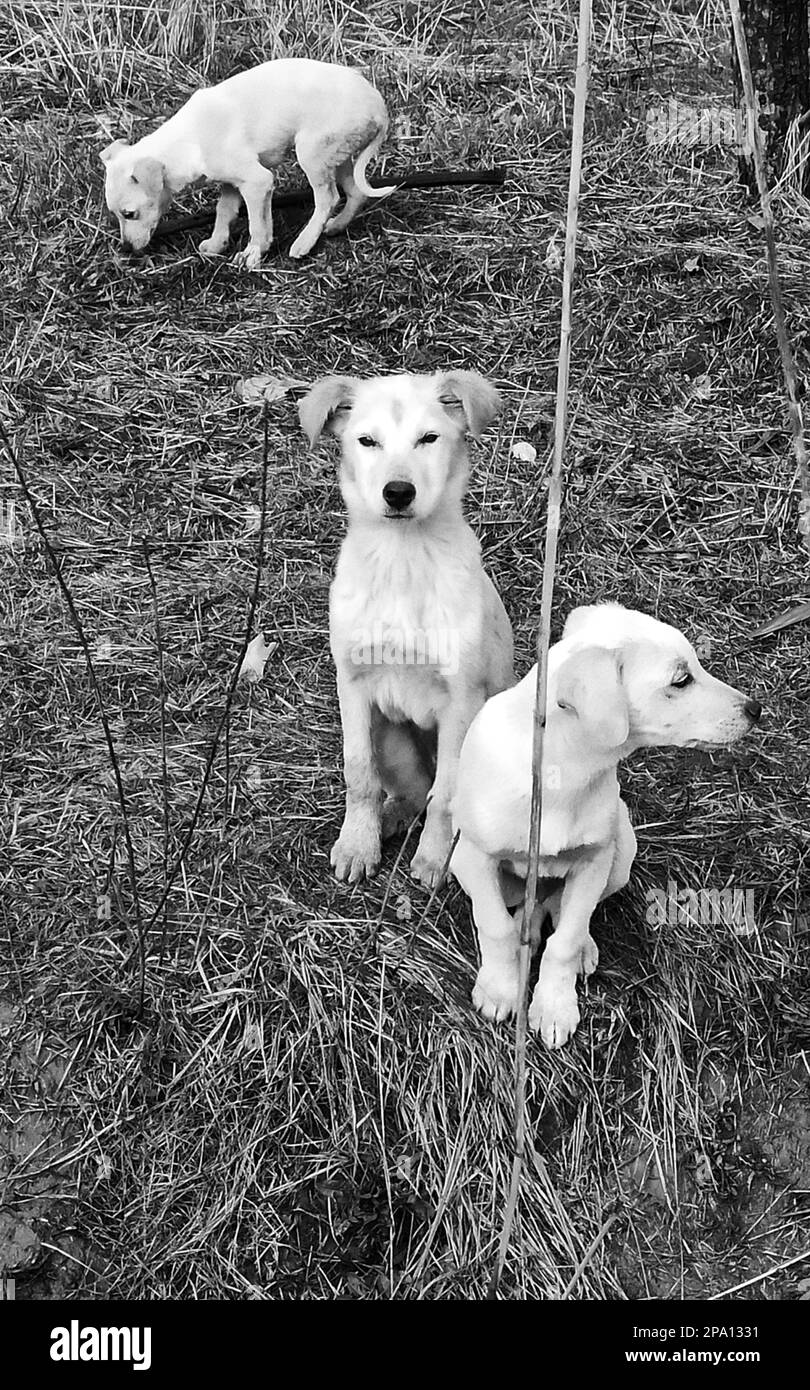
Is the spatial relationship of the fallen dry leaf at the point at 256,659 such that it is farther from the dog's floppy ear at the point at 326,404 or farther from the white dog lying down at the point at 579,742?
the white dog lying down at the point at 579,742

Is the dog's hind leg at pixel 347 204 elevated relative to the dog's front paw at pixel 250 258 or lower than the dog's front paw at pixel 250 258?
elevated

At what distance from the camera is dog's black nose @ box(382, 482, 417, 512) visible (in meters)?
3.70

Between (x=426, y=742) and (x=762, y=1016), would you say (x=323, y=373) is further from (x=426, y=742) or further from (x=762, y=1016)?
(x=762, y=1016)

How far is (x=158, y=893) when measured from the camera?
Answer: 13.5ft

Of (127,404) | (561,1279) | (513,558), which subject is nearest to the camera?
(561,1279)

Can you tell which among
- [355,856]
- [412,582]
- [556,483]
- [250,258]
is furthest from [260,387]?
[556,483]

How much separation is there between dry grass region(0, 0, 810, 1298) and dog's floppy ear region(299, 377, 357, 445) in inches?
35.0

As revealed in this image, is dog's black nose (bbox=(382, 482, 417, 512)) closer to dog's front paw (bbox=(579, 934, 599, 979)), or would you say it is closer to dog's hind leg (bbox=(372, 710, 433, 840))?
dog's hind leg (bbox=(372, 710, 433, 840))

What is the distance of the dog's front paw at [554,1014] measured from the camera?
3701mm

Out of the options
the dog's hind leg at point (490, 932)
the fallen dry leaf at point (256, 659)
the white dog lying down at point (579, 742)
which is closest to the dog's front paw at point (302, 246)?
the fallen dry leaf at point (256, 659)

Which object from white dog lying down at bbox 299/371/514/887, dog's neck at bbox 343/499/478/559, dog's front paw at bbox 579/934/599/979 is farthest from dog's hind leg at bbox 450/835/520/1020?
dog's neck at bbox 343/499/478/559

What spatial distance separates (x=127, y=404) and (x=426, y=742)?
96.9 inches

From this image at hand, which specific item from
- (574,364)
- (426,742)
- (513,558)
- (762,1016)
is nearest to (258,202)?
(574,364)

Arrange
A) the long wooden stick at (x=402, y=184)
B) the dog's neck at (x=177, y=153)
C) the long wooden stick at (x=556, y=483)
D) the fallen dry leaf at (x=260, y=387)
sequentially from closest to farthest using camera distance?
1. the long wooden stick at (x=556, y=483)
2. the fallen dry leaf at (x=260, y=387)
3. the dog's neck at (x=177, y=153)
4. the long wooden stick at (x=402, y=184)
